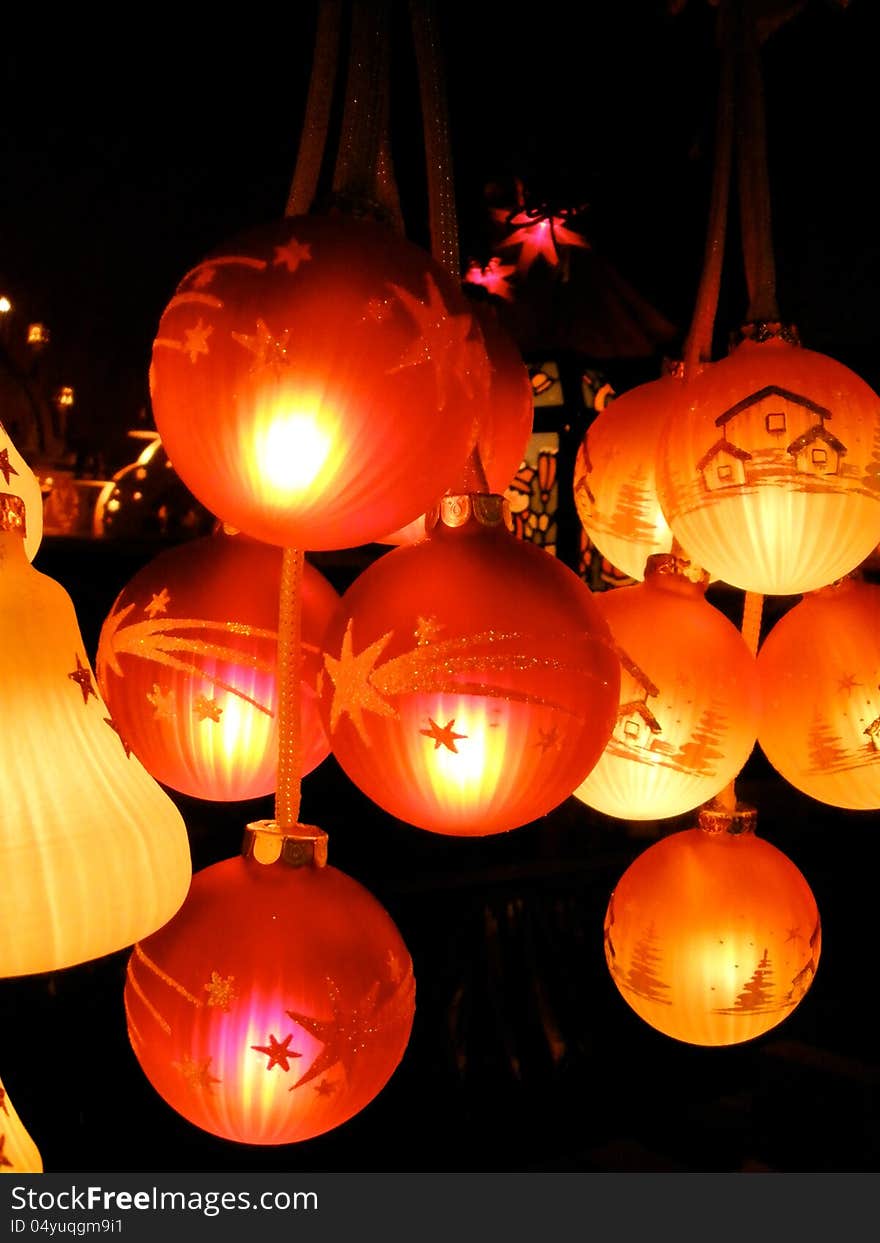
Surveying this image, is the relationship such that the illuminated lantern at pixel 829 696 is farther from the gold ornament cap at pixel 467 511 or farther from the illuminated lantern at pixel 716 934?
the gold ornament cap at pixel 467 511

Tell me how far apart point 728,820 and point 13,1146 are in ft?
2.18

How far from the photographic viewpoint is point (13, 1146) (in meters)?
0.75

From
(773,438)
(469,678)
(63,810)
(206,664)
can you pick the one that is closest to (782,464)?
(773,438)

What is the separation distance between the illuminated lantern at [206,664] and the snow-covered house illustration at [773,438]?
33 centimetres

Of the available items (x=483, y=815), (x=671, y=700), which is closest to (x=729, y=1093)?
(x=671, y=700)

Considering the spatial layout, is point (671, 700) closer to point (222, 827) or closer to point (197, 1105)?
point (197, 1105)

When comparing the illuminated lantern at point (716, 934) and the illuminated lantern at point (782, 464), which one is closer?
the illuminated lantern at point (782, 464)

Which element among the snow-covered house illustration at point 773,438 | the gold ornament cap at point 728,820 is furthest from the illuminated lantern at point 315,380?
the gold ornament cap at point 728,820

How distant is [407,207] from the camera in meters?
1.19

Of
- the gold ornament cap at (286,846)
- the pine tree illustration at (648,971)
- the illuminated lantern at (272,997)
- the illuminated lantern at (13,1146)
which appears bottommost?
the illuminated lantern at (13,1146)

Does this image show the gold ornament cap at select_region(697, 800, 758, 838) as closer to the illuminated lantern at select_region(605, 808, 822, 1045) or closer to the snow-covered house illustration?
the illuminated lantern at select_region(605, 808, 822, 1045)

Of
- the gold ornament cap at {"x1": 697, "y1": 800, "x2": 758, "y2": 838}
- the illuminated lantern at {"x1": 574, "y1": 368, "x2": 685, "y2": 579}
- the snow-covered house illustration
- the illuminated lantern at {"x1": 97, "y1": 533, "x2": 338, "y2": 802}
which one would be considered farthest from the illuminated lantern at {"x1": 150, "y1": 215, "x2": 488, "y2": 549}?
the gold ornament cap at {"x1": 697, "y1": 800, "x2": 758, "y2": 838}

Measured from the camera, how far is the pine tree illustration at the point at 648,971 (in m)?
0.98

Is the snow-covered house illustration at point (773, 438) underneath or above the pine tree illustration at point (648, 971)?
above
